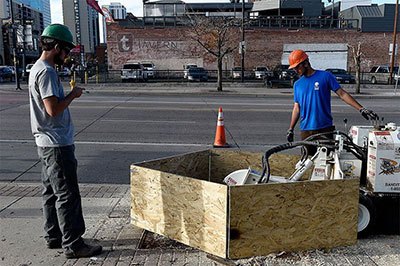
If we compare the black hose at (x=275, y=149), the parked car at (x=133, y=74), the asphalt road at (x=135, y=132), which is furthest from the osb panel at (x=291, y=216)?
the parked car at (x=133, y=74)

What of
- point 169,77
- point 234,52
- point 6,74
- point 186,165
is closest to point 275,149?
point 186,165

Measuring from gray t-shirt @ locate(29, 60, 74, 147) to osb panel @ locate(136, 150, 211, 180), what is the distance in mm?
1094

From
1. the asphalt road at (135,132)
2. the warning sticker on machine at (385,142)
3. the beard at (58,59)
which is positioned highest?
the beard at (58,59)

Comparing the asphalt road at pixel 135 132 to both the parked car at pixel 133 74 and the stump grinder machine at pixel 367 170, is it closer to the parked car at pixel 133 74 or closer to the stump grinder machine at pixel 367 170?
the stump grinder machine at pixel 367 170

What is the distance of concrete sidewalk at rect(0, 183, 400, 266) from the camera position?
391 cm

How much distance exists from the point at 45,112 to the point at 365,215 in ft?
11.1

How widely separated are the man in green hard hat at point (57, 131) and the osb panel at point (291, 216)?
4.85 ft

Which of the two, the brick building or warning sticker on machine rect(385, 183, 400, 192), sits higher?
the brick building

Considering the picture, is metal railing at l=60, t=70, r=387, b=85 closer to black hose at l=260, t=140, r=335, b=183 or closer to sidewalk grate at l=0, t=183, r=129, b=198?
sidewalk grate at l=0, t=183, r=129, b=198

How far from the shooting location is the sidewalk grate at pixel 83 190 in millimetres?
5895

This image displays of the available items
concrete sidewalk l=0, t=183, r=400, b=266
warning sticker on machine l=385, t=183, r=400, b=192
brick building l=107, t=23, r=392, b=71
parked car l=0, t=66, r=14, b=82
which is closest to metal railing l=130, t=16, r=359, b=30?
brick building l=107, t=23, r=392, b=71

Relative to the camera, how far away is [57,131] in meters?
3.84

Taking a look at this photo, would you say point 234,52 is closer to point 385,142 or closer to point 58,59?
point 385,142

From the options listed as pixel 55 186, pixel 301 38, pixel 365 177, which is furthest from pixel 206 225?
pixel 301 38
